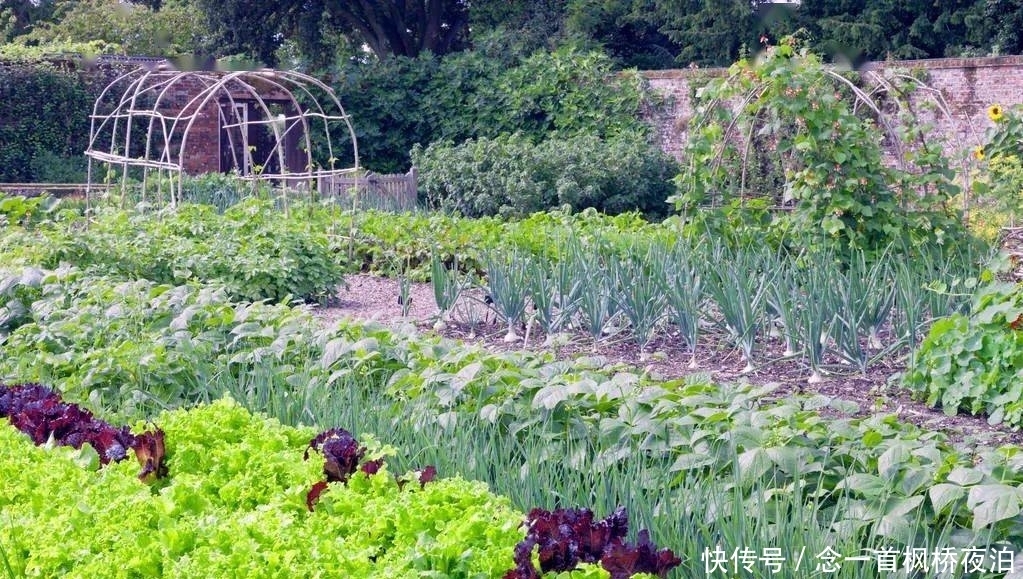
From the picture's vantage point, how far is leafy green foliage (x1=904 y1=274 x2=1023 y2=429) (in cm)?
394

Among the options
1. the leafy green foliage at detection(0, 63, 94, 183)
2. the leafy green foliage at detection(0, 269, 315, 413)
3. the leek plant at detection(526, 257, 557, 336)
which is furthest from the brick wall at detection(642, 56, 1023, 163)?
the leafy green foliage at detection(0, 63, 94, 183)

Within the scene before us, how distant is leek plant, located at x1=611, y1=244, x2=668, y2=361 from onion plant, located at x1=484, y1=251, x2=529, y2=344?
0.45 metres

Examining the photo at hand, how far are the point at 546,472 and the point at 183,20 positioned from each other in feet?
81.0

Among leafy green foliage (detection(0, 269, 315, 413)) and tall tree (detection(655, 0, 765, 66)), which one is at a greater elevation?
tall tree (detection(655, 0, 765, 66))

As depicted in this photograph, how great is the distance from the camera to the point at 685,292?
4.84 meters

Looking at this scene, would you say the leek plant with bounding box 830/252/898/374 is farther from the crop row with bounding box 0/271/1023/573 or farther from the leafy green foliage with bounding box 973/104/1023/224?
the leafy green foliage with bounding box 973/104/1023/224

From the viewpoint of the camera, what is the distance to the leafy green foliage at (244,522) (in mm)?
1915

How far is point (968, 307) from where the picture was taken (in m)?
4.95

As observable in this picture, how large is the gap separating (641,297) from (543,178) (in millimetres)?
7770

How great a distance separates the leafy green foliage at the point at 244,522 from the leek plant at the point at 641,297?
8.07ft

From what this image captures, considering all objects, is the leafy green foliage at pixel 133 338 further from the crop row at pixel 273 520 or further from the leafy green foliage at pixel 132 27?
the leafy green foliage at pixel 132 27

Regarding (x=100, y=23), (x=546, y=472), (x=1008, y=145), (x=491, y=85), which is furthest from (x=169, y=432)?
(x=100, y=23)

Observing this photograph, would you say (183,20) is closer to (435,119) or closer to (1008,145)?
(435,119)

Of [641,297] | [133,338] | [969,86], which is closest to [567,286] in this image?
[641,297]
